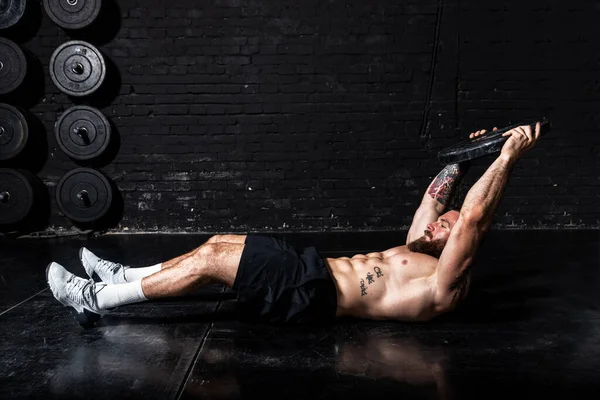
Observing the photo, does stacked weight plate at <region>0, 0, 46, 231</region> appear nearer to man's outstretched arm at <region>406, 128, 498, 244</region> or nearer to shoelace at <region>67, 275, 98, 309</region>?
shoelace at <region>67, 275, 98, 309</region>

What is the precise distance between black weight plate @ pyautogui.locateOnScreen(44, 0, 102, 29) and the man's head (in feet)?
12.3

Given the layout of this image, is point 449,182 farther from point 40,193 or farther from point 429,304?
point 40,193

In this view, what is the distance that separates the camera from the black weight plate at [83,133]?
15.7ft

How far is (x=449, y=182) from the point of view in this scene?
2885 millimetres

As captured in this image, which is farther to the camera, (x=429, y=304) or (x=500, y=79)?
(x=500, y=79)

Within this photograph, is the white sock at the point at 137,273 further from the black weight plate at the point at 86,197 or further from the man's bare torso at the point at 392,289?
the black weight plate at the point at 86,197

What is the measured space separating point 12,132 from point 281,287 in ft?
11.8

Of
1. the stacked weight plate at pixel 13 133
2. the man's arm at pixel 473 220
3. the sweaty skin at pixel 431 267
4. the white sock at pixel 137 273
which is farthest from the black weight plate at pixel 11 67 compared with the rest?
the man's arm at pixel 473 220

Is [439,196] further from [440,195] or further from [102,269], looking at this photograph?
[102,269]

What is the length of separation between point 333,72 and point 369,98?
0.42 metres

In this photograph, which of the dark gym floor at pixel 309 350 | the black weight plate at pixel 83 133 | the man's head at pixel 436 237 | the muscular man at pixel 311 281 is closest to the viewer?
the dark gym floor at pixel 309 350

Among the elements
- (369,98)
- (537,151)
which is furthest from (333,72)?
(537,151)

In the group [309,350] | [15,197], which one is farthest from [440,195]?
[15,197]

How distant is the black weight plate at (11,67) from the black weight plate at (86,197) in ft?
3.10
